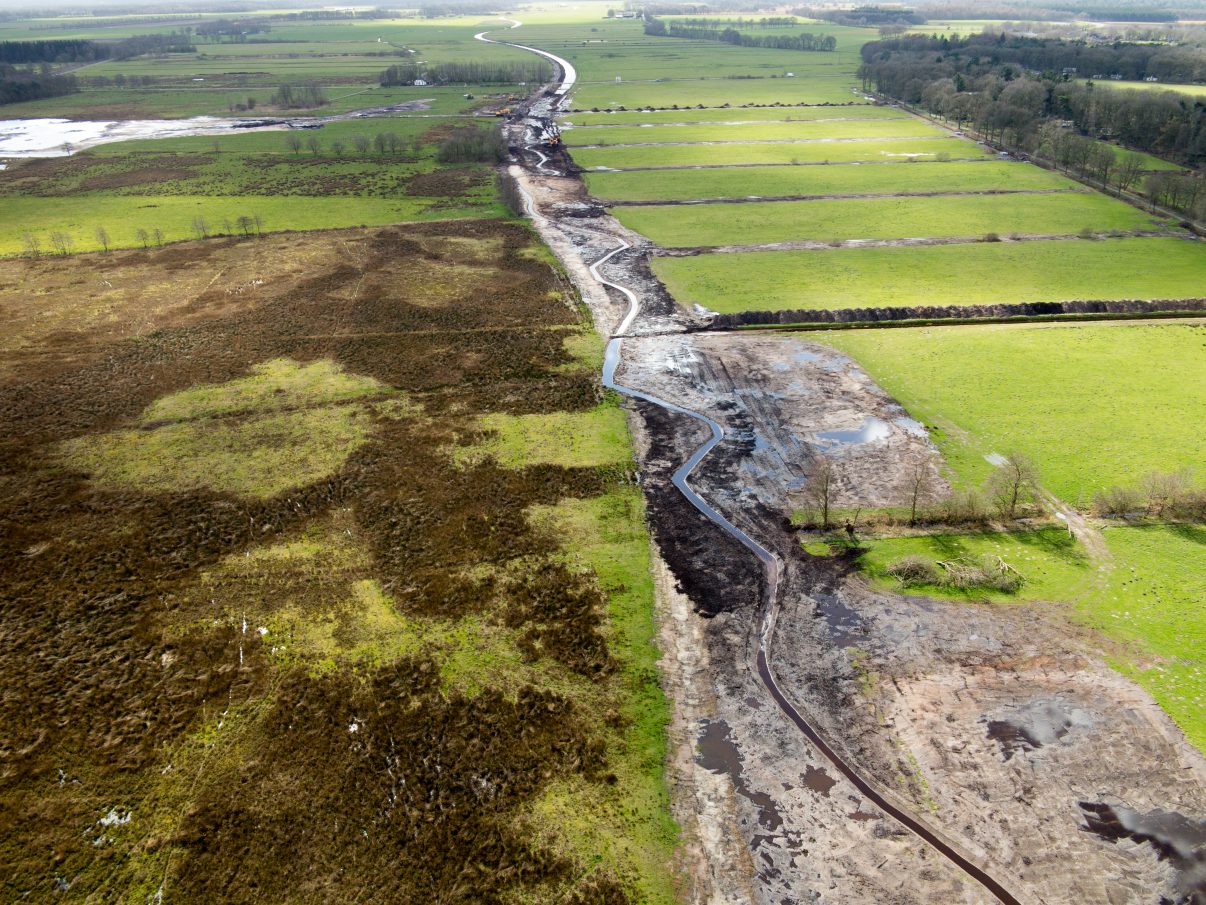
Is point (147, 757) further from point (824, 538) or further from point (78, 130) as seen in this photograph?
point (78, 130)

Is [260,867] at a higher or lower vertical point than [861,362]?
lower

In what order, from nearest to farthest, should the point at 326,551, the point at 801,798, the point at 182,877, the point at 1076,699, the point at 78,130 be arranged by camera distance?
1. the point at 182,877
2. the point at 801,798
3. the point at 1076,699
4. the point at 326,551
5. the point at 78,130

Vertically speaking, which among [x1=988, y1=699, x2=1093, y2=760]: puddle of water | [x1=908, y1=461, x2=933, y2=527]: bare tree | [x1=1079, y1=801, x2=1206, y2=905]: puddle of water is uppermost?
[x1=908, y1=461, x2=933, y2=527]: bare tree

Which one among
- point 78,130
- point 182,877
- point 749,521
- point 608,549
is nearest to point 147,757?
point 182,877

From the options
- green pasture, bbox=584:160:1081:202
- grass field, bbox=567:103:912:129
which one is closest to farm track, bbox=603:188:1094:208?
green pasture, bbox=584:160:1081:202

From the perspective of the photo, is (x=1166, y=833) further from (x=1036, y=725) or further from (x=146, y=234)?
(x=146, y=234)

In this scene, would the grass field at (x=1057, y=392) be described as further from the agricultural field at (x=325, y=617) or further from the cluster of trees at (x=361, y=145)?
the cluster of trees at (x=361, y=145)

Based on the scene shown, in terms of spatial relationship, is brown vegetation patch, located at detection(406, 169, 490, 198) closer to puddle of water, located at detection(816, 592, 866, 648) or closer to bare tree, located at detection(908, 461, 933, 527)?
bare tree, located at detection(908, 461, 933, 527)
